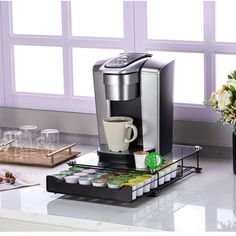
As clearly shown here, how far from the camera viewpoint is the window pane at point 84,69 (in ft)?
10.3

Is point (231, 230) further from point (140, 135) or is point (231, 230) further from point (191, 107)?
point (191, 107)

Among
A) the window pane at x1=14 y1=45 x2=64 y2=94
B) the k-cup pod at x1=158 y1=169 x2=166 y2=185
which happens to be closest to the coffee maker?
the k-cup pod at x1=158 y1=169 x2=166 y2=185

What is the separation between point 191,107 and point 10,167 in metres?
0.72

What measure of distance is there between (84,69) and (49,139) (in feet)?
1.15

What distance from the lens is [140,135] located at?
2693mm

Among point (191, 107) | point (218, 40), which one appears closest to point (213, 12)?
point (218, 40)

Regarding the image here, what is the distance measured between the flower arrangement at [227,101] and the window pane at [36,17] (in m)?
0.87

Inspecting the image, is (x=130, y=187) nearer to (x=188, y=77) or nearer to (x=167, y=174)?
(x=167, y=174)

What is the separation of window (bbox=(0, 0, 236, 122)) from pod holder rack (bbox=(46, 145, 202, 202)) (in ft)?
→ 0.72

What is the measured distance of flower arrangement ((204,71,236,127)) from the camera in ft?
8.46

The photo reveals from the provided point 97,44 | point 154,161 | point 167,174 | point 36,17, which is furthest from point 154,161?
point 36,17

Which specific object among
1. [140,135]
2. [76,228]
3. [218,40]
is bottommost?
[76,228]

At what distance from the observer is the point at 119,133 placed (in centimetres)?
264

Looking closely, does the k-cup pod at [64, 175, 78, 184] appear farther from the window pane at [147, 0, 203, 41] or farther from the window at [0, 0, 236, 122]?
the window pane at [147, 0, 203, 41]
